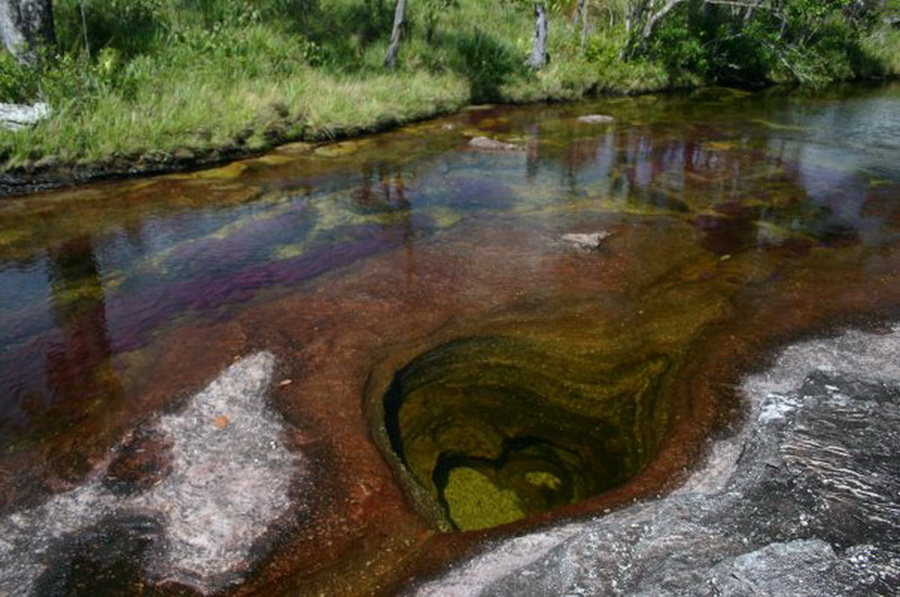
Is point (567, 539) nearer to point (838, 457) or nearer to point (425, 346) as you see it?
point (838, 457)

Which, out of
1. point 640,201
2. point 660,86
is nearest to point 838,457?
point 640,201

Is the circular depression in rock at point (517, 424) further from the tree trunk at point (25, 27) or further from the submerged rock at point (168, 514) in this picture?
the tree trunk at point (25, 27)

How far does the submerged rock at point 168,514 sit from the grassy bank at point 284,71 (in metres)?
5.85

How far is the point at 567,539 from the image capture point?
9.98ft

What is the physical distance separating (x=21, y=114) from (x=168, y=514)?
22.6ft

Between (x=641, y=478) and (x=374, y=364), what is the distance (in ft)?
6.11

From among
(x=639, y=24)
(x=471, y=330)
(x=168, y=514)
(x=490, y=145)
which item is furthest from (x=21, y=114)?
(x=639, y=24)

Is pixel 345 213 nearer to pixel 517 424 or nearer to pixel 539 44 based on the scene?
pixel 517 424

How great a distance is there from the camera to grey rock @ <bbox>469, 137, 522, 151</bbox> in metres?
10.8

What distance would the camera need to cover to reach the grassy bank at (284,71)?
28.1 feet

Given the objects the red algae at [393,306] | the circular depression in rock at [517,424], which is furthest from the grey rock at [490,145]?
the circular depression in rock at [517,424]

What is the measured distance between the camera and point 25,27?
9.00 m

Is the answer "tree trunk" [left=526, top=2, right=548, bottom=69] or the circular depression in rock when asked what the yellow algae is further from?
"tree trunk" [left=526, top=2, right=548, bottom=69]

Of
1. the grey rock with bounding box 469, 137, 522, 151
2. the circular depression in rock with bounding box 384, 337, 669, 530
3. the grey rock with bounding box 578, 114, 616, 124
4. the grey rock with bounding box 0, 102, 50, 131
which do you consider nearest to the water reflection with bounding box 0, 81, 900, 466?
the grey rock with bounding box 469, 137, 522, 151
